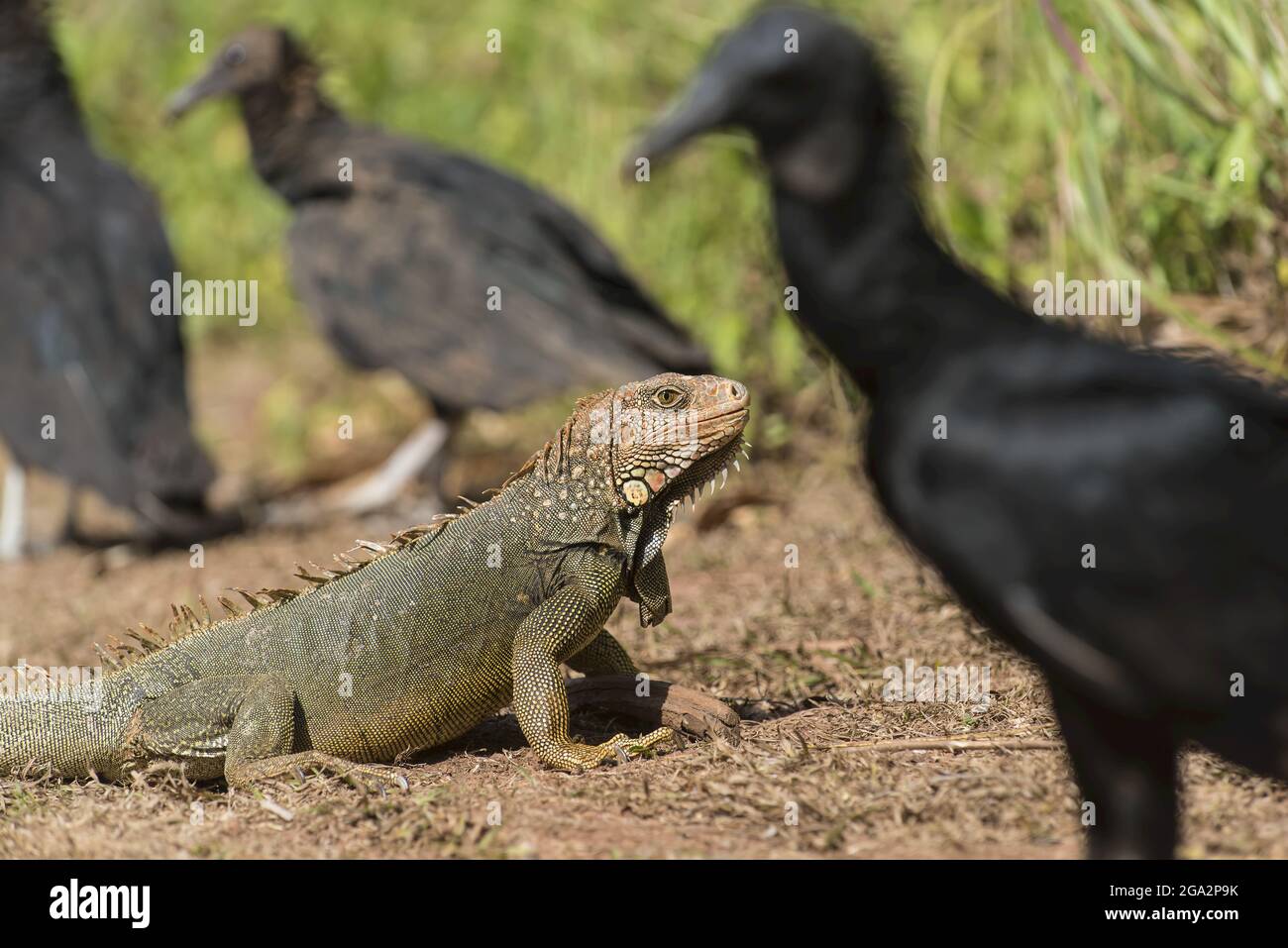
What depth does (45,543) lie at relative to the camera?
8422 mm

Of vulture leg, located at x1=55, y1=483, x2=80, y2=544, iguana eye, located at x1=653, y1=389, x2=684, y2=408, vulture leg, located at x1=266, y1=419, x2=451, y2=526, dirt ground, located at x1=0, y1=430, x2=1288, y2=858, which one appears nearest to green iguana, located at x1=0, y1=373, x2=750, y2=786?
iguana eye, located at x1=653, y1=389, x2=684, y2=408

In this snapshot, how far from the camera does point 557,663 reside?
4211 mm

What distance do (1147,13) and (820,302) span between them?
3590mm

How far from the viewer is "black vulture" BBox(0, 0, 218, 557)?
7816mm

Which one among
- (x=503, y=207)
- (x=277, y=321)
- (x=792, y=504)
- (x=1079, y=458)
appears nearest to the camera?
(x=1079, y=458)

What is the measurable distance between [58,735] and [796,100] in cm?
277

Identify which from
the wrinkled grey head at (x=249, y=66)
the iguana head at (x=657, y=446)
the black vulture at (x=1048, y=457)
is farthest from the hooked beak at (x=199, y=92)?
the black vulture at (x=1048, y=457)

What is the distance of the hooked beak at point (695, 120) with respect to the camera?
10.3 feet

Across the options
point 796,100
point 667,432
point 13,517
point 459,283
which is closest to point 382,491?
point 459,283

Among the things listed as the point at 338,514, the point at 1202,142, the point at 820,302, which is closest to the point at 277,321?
the point at 338,514

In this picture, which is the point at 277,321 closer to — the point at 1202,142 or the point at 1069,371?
the point at 1202,142

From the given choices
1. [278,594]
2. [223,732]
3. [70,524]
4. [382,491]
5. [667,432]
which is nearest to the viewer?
[667,432]

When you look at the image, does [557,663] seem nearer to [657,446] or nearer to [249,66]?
[657,446]

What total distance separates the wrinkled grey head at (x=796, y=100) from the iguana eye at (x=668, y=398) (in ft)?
3.61
